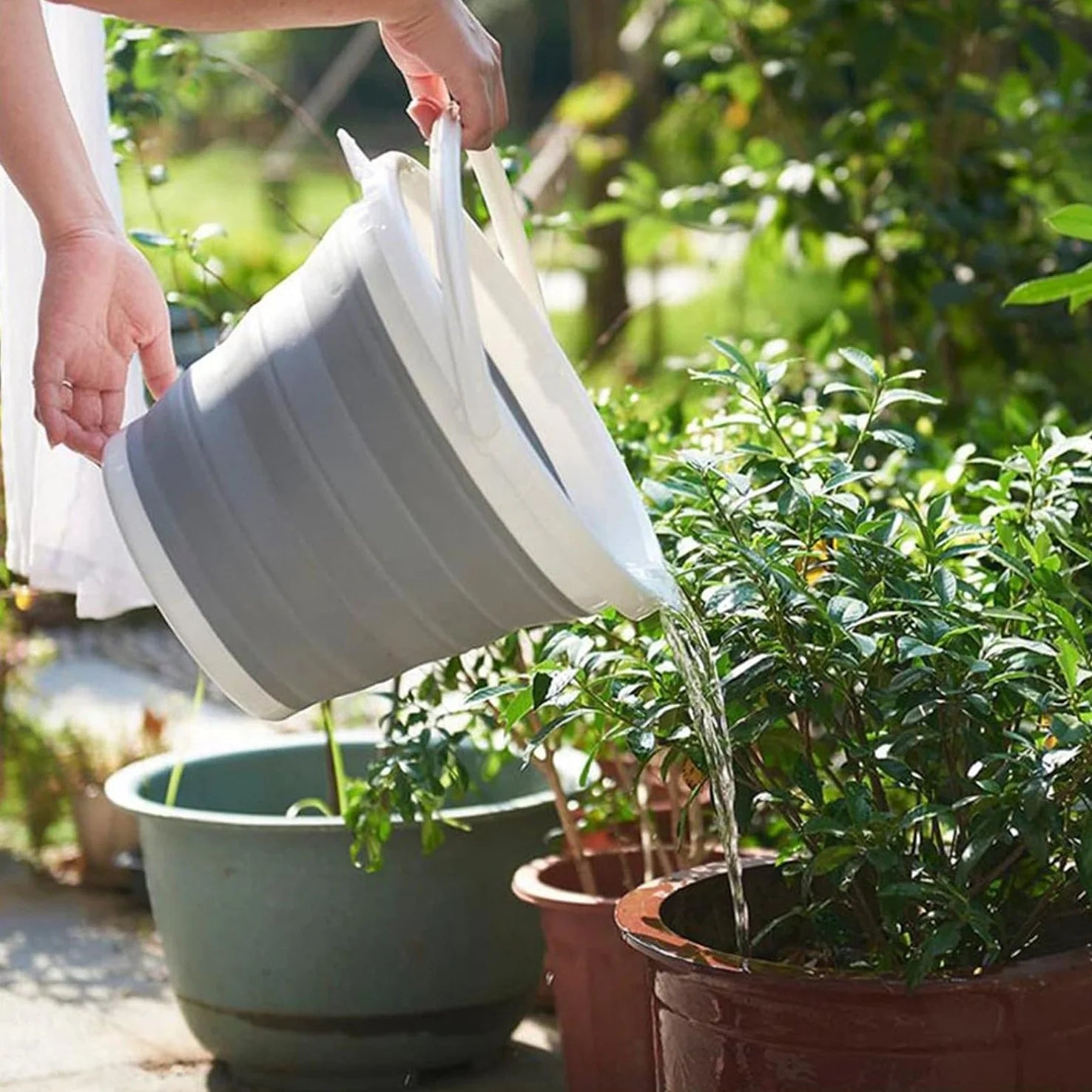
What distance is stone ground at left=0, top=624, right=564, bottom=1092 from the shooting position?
257 centimetres

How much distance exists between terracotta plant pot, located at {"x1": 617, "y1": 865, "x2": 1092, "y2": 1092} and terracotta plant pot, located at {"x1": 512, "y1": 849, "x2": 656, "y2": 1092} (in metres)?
0.43

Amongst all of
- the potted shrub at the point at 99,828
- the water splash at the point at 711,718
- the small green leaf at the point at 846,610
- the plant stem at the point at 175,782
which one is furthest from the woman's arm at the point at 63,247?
the potted shrub at the point at 99,828

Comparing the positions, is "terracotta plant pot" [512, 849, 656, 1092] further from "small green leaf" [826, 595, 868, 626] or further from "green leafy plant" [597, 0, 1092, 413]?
"green leafy plant" [597, 0, 1092, 413]

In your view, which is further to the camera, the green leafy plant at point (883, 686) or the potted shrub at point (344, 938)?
the potted shrub at point (344, 938)

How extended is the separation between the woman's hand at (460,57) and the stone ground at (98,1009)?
1.32 m

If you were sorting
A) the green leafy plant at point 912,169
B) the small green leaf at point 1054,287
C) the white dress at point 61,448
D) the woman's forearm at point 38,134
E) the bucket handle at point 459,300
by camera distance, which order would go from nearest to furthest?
1. the bucket handle at point 459,300
2. the woman's forearm at point 38,134
3. the small green leaf at point 1054,287
4. the white dress at point 61,448
5. the green leafy plant at point 912,169

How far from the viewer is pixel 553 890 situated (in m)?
2.27

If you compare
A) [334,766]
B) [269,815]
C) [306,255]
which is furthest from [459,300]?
[306,255]

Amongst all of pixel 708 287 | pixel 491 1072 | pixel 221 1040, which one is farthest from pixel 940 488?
pixel 708 287

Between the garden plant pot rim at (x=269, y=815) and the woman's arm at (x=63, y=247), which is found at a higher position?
the woman's arm at (x=63, y=247)

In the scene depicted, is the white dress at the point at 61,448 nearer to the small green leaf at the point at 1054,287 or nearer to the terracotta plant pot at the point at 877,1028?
the terracotta plant pot at the point at 877,1028

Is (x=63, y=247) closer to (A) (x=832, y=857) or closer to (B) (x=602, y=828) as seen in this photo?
(A) (x=832, y=857)

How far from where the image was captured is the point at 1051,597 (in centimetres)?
187

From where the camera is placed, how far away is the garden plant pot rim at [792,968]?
5.53 feet
